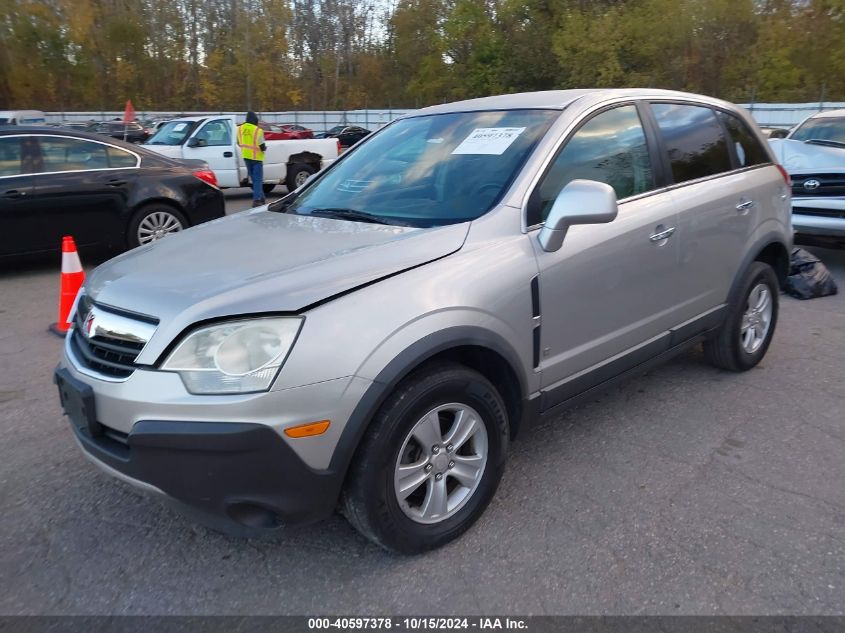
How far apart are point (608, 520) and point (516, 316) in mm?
951

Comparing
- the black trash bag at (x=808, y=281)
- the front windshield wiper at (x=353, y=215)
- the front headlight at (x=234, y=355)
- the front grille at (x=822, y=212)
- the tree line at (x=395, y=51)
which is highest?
the tree line at (x=395, y=51)

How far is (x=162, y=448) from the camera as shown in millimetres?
2258

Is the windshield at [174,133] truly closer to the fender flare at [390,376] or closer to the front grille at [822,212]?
the front grille at [822,212]

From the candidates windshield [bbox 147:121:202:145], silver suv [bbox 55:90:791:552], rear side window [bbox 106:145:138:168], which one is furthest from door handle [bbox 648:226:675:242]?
windshield [bbox 147:121:202:145]

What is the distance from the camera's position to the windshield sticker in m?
3.29

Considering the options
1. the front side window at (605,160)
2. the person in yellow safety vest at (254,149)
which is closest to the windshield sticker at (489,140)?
the front side window at (605,160)

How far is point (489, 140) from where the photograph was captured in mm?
3357

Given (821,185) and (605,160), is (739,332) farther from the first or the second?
(821,185)

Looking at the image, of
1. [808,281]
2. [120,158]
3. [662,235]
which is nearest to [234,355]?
[662,235]

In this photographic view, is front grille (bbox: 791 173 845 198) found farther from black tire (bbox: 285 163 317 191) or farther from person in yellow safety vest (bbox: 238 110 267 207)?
black tire (bbox: 285 163 317 191)

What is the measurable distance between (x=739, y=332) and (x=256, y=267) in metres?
3.16

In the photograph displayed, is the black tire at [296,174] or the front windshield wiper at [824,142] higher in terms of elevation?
the front windshield wiper at [824,142]

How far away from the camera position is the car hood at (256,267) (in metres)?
2.36

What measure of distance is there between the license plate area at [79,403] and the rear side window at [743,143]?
3.90m
